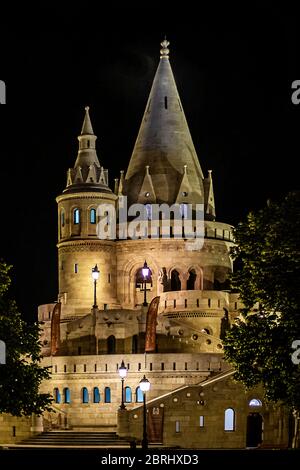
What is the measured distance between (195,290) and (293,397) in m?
32.6

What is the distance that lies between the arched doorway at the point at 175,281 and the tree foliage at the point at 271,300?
34.3 metres

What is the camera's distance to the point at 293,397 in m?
54.8

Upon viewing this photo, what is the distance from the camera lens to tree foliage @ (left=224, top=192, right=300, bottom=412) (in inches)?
2174

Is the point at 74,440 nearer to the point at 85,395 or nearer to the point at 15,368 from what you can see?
the point at 85,395

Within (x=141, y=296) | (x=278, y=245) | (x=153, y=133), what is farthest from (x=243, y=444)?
(x=153, y=133)

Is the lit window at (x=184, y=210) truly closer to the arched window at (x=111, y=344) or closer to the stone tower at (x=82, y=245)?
the stone tower at (x=82, y=245)

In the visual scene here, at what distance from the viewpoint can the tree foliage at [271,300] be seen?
55219mm

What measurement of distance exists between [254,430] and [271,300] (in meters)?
19.8

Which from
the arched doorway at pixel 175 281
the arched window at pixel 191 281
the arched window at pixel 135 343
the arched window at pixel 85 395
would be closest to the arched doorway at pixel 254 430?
the arched window at pixel 85 395

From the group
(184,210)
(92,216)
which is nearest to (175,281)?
(184,210)

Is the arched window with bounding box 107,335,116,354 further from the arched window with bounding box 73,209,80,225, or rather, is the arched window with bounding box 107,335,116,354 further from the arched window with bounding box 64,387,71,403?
the arched window with bounding box 73,209,80,225

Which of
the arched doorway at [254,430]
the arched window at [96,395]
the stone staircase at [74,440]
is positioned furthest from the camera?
the arched window at [96,395]

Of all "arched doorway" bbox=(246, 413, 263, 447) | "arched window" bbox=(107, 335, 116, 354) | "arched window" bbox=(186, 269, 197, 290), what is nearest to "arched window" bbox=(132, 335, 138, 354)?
"arched window" bbox=(107, 335, 116, 354)

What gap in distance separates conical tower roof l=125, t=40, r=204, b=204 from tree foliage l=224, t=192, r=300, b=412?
36.5 meters
